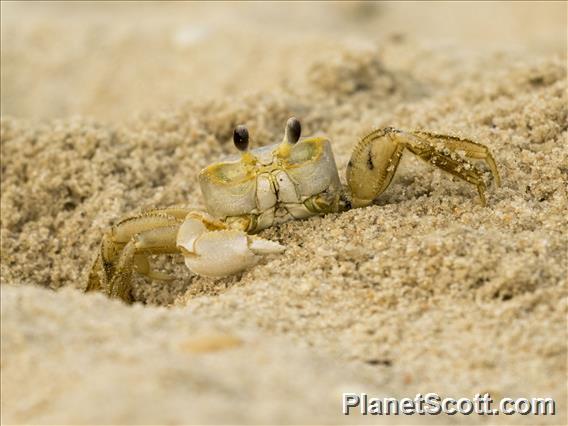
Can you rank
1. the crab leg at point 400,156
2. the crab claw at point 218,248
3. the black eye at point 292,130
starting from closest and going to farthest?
the crab claw at point 218,248
the crab leg at point 400,156
the black eye at point 292,130

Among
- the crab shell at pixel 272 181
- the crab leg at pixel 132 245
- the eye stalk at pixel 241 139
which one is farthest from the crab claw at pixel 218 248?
the eye stalk at pixel 241 139

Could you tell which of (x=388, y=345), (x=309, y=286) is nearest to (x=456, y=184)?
(x=309, y=286)

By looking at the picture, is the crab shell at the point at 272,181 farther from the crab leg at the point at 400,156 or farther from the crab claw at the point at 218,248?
the crab claw at the point at 218,248

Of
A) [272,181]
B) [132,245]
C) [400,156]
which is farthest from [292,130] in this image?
[132,245]

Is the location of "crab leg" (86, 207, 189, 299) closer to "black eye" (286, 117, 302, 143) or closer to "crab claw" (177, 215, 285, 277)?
"crab claw" (177, 215, 285, 277)

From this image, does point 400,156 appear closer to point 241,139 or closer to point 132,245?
point 241,139

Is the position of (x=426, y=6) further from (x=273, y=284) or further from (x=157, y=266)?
(x=273, y=284)

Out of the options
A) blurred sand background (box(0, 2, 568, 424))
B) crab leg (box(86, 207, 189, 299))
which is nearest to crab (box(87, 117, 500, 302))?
crab leg (box(86, 207, 189, 299))
